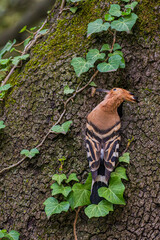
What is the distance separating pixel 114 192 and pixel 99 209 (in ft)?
0.55

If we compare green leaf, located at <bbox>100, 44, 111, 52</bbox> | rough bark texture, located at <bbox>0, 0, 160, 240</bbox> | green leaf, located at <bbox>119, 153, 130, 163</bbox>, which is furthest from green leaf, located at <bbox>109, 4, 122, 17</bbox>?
green leaf, located at <bbox>119, 153, 130, 163</bbox>

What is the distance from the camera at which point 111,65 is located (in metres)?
2.30

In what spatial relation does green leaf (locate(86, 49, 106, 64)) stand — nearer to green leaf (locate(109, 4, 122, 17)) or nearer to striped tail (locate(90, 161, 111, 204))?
green leaf (locate(109, 4, 122, 17))

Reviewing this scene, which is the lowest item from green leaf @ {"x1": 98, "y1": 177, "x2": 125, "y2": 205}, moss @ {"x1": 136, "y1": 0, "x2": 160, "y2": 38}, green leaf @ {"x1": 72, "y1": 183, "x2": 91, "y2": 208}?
green leaf @ {"x1": 98, "y1": 177, "x2": 125, "y2": 205}

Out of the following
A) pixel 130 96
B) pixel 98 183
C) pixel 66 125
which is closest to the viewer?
pixel 98 183

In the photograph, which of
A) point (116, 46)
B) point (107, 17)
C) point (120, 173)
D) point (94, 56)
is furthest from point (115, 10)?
point (120, 173)

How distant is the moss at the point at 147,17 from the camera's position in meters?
2.44

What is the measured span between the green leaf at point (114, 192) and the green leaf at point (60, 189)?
269mm

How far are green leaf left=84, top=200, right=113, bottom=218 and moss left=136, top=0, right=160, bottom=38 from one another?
1.48 m

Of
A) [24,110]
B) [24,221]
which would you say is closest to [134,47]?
[24,110]

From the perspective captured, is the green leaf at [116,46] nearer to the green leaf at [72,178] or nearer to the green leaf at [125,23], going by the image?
the green leaf at [125,23]

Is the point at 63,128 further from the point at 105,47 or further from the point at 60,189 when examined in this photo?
the point at 105,47

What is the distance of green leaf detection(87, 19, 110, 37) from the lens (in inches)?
93.6

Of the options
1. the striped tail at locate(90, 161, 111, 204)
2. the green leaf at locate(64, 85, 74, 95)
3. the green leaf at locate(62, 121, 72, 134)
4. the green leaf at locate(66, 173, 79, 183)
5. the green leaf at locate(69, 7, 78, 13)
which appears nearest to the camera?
the striped tail at locate(90, 161, 111, 204)
